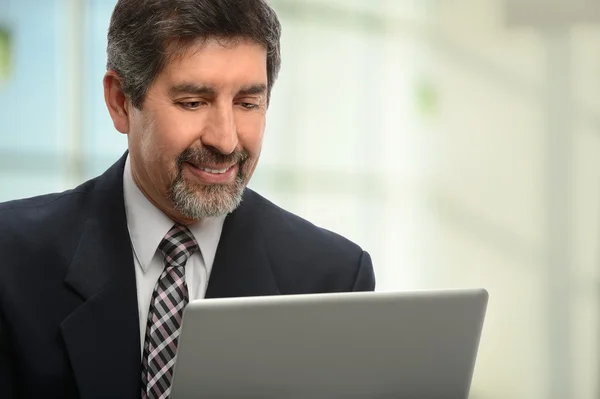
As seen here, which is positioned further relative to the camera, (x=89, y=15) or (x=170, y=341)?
(x=89, y=15)

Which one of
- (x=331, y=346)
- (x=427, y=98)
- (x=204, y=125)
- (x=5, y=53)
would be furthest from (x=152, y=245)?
(x=427, y=98)

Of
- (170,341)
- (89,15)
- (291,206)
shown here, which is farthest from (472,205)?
(170,341)

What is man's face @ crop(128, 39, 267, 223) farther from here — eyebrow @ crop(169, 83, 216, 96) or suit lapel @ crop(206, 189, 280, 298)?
suit lapel @ crop(206, 189, 280, 298)

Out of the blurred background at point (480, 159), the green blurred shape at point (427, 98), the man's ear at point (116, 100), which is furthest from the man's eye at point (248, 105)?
the green blurred shape at point (427, 98)

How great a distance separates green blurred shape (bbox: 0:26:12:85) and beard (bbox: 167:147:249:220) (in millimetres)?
2004

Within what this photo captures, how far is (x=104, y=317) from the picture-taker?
4.92ft

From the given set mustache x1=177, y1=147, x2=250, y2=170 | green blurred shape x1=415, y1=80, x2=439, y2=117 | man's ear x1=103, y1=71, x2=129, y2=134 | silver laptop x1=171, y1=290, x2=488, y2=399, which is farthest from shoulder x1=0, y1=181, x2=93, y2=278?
green blurred shape x1=415, y1=80, x2=439, y2=117

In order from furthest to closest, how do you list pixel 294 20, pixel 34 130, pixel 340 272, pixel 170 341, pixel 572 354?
pixel 572 354
pixel 294 20
pixel 34 130
pixel 340 272
pixel 170 341

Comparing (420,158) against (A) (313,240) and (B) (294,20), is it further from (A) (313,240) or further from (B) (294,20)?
(A) (313,240)

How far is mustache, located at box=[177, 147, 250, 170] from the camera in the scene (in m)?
1.49

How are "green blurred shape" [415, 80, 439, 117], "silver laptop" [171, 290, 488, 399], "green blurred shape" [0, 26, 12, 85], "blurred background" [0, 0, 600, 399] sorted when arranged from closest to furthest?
"silver laptop" [171, 290, 488, 399] < "green blurred shape" [0, 26, 12, 85] < "blurred background" [0, 0, 600, 399] < "green blurred shape" [415, 80, 439, 117]

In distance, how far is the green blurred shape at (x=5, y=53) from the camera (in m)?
3.25

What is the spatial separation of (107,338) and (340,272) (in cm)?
47

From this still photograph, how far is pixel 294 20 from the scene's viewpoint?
4.08 m
